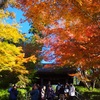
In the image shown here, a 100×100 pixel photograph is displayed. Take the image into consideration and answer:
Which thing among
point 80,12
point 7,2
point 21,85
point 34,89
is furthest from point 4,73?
point 80,12

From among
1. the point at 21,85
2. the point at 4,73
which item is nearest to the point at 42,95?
the point at 4,73

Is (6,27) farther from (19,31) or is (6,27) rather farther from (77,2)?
(77,2)

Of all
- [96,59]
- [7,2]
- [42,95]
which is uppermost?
[7,2]

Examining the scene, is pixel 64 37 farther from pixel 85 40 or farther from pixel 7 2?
pixel 7 2

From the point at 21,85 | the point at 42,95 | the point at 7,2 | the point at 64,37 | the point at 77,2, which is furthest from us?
the point at 21,85

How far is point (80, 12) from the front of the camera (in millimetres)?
11055

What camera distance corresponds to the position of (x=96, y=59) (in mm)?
17219

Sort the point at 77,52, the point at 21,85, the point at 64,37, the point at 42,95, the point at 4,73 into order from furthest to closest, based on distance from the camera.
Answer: the point at 21,85
the point at 4,73
the point at 42,95
the point at 64,37
the point at 77,52

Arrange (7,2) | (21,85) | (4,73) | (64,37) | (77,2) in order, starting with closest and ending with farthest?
(77,2), (64,37), (7,2), (4,73), (21,85)

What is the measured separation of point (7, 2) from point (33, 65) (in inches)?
463

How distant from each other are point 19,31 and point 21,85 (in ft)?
41.0

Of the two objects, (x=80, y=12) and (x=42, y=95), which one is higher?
(x=80, y=12)

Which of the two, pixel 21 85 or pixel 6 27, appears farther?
pixel 21 85

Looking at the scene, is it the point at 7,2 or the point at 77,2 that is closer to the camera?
the point at 77,2
